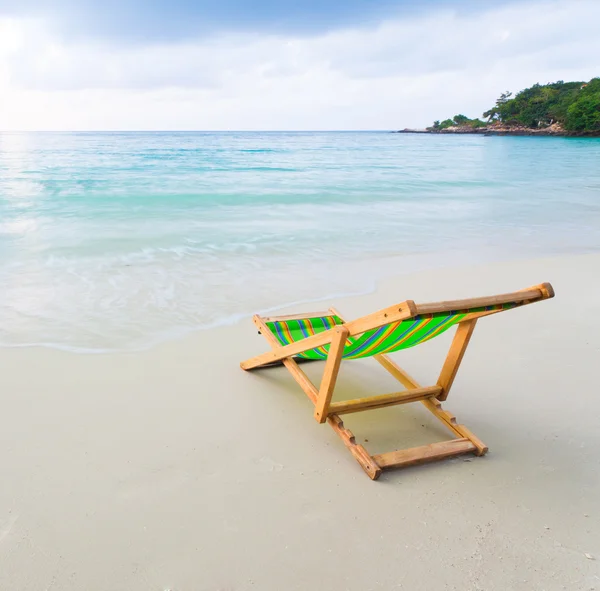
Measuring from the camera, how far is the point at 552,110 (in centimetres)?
7556

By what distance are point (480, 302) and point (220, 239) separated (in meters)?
6.63

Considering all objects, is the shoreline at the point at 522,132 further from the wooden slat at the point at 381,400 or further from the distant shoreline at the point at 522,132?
the wooden slat at the point at 381,400

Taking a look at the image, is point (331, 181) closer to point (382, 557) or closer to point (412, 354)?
point (412, 354)

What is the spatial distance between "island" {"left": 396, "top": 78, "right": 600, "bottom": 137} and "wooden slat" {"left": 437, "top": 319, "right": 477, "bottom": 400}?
71.8 meters

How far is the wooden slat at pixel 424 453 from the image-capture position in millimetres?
2410

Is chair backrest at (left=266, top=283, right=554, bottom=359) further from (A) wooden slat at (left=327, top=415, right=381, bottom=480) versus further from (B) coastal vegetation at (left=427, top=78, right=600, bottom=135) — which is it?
(B) coastal vegetation at (left=427, top=78, right=600, bottom=135)

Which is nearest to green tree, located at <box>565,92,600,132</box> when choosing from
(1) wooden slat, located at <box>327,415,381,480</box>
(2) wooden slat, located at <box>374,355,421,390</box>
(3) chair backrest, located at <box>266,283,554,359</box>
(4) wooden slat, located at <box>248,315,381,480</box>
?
(2) wooden slat, located at <box>374,355,421,390</box>

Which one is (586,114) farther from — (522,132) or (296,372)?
(296,372)

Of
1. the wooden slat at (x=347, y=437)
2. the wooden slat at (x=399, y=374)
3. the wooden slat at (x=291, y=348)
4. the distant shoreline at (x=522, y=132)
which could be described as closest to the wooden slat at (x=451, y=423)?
the wooden slat at (x=399, y=374)

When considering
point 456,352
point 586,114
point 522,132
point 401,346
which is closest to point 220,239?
point 401,346

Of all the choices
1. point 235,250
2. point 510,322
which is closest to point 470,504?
point 510,322

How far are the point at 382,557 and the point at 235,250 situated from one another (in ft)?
19.6

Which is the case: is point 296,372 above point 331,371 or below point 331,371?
below

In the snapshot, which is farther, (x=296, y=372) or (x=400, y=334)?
(x=296, y=372)
